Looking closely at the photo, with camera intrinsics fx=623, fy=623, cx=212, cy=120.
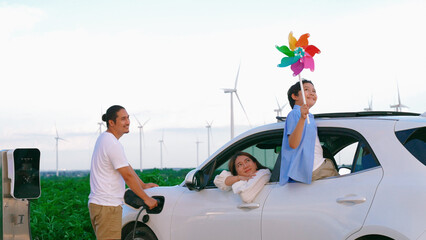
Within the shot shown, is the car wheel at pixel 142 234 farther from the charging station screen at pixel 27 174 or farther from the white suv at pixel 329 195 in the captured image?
the charging station screen at pixel 27 174

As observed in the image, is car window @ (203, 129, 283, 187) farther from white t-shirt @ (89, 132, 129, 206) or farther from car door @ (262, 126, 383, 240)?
white t-shirt @ (89, 132, 129, 206)

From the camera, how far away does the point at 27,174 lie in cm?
616

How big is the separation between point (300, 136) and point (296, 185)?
0.43 m

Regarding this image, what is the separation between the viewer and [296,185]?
17.9 ft

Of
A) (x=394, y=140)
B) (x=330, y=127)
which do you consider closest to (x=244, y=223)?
(x=330, y=127)

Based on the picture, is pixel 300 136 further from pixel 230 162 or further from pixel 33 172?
pixel 33 172

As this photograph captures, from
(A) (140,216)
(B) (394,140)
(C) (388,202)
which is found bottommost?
(A) (140,216)

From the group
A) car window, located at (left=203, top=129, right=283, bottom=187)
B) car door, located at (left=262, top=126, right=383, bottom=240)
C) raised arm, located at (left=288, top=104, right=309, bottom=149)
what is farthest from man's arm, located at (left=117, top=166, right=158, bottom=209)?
raised arm, located at (left=288, top=104, right=309, bottom=149)

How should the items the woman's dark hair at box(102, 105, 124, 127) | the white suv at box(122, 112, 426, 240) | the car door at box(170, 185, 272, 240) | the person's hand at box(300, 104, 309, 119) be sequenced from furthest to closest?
1. the woman's dark hair at box(102, 105, 124, 127)
2. the car door at box(170, 185, 272, 240)
3. the person's hand at box(300, 104, 309, 119)
4. the white suv at box(122, 112, 426, 240)

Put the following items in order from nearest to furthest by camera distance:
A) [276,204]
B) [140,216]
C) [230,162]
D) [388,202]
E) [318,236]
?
[388,202] → [318,236] → [276,204] → [230,162] → [140,216]

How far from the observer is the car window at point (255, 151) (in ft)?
19.6

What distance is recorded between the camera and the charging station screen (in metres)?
6.12

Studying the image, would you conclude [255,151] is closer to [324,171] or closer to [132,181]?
[324,171]

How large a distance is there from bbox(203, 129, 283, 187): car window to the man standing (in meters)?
0.89
